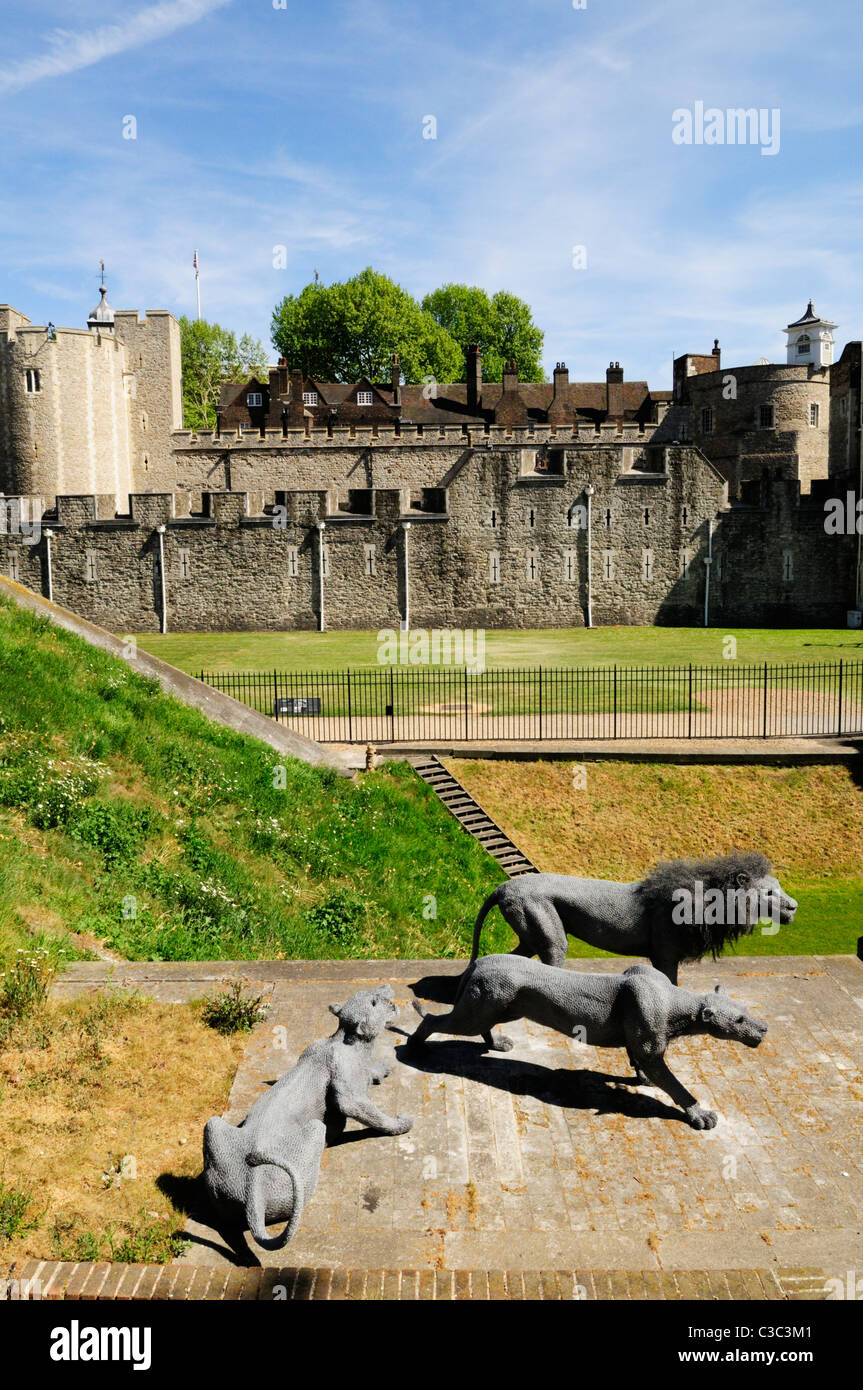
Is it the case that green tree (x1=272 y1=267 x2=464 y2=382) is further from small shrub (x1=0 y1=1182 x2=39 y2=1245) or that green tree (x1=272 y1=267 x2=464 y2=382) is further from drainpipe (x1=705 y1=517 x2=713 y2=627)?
small shrub (x1=0 y1=1182 x2=39 y2=1245)

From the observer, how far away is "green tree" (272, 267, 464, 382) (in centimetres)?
6831

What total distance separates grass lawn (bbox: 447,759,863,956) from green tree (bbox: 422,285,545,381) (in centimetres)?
5901

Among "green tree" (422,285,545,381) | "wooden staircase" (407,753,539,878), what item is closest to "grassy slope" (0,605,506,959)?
"wooden staircase" (407,753,539,878)

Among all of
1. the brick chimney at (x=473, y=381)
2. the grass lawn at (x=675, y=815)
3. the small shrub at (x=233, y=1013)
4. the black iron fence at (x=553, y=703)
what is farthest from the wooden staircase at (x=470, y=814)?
the brick chimney at (x=473, y=381)

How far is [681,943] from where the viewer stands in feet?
27.2

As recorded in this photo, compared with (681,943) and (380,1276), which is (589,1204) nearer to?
(380,1276)

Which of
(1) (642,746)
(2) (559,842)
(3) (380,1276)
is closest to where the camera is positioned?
(3) (380,1276)

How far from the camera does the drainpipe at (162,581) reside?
4000 cm

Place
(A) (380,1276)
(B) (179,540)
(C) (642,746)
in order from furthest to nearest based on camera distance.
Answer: (B) (179,540) < (C) (642,746) < (A) (380,1276)

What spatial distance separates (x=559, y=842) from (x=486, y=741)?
3303 millimetres

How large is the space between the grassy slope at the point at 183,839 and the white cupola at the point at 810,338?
56452 mm

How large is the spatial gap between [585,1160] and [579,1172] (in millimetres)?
149

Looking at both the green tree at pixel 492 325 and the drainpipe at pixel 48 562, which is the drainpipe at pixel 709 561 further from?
the green tree at pixel 492 325

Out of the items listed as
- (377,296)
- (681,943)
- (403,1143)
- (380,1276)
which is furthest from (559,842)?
(377,296)
